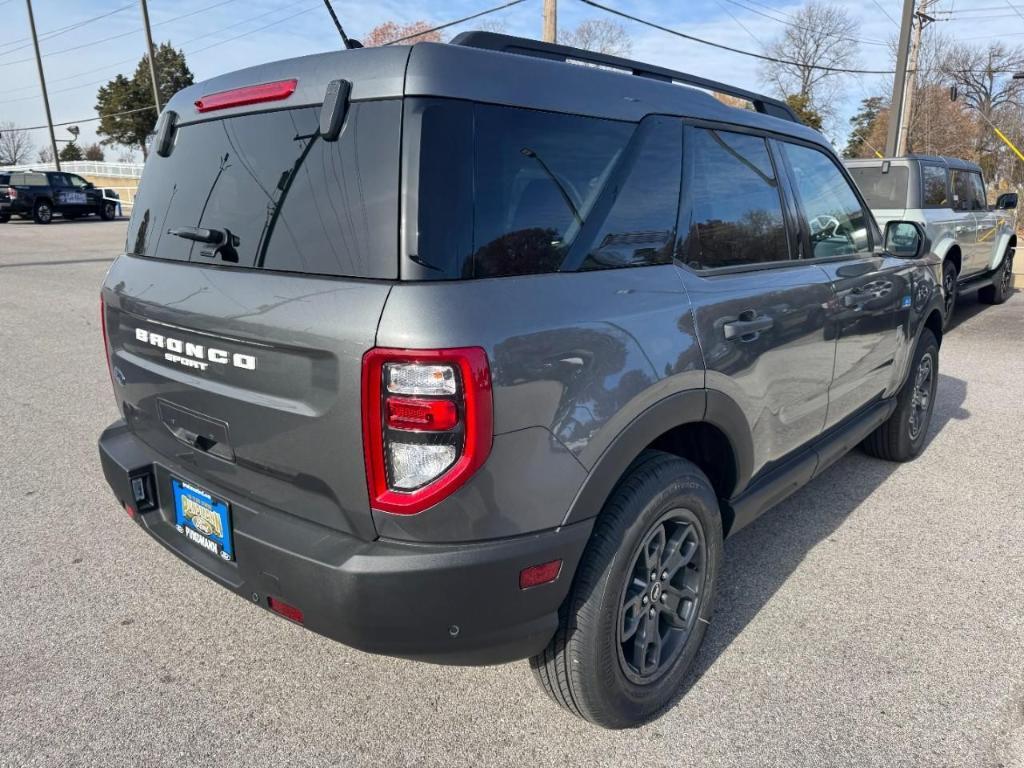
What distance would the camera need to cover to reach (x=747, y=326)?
2549mm

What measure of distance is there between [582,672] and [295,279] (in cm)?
135

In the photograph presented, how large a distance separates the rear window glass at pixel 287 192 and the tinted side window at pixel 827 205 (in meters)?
2.02

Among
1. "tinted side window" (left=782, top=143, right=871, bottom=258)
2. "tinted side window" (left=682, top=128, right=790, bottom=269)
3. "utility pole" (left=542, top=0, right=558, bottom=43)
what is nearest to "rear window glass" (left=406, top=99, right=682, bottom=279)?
"tinted side window" (left=682, top=128, right=790, bottom=269)

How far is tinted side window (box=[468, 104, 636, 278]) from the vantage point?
6.08ft

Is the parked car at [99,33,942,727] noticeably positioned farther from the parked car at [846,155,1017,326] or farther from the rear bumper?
the parked car at [846,155,1017,326]

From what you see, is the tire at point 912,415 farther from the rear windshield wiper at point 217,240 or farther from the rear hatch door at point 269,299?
the rear windshield wiper at point 217,240

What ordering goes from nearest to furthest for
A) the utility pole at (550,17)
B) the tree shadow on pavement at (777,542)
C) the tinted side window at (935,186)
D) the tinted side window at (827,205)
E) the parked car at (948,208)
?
the tree shadow on pavement at (777,542)
the tinted side window at (827,205)
the parked car at (948,208)
the tinted side window at (935,186)
the utility pole at (550,17)

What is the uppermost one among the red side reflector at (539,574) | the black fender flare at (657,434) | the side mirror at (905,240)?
the side mirror at (905,240)

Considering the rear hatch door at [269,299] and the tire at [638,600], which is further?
the tire at [638,600]

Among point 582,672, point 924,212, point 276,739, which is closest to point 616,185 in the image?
point 582,672

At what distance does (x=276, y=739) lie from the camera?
2.25 metres

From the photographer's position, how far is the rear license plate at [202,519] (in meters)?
2.13

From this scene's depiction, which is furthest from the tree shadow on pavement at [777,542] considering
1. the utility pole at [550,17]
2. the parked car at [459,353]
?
the utility pole at [550,17]

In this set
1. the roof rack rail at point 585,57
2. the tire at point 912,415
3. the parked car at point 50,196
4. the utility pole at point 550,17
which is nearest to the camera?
the roof rack rail at point 585,57
